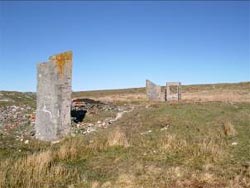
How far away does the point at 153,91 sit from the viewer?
3184 centimetres

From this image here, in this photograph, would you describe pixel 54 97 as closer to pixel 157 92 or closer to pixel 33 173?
pixel 33 173

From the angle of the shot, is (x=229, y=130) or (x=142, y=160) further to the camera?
(x=229, y=130)

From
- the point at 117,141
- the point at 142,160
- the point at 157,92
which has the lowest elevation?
A: the point at 142,160

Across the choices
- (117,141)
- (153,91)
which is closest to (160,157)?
(117,141)

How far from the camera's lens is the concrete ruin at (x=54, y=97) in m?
15.2

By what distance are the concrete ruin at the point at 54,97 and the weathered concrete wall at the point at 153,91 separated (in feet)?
53.8

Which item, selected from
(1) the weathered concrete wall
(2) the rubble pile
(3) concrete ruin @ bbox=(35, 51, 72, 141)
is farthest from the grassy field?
(1) the weathered concrete wall

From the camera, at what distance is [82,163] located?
10383 mm

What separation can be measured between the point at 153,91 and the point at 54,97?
17415mm

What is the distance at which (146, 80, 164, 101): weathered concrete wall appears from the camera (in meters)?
31.5

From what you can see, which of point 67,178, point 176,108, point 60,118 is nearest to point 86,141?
point 60,118

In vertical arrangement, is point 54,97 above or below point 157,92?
below

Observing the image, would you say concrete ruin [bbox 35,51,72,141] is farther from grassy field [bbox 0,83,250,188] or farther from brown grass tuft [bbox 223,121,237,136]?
brown grass tuft [bbox 223,121,237,136]

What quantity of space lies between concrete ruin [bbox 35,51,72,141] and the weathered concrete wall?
16.4 metres
